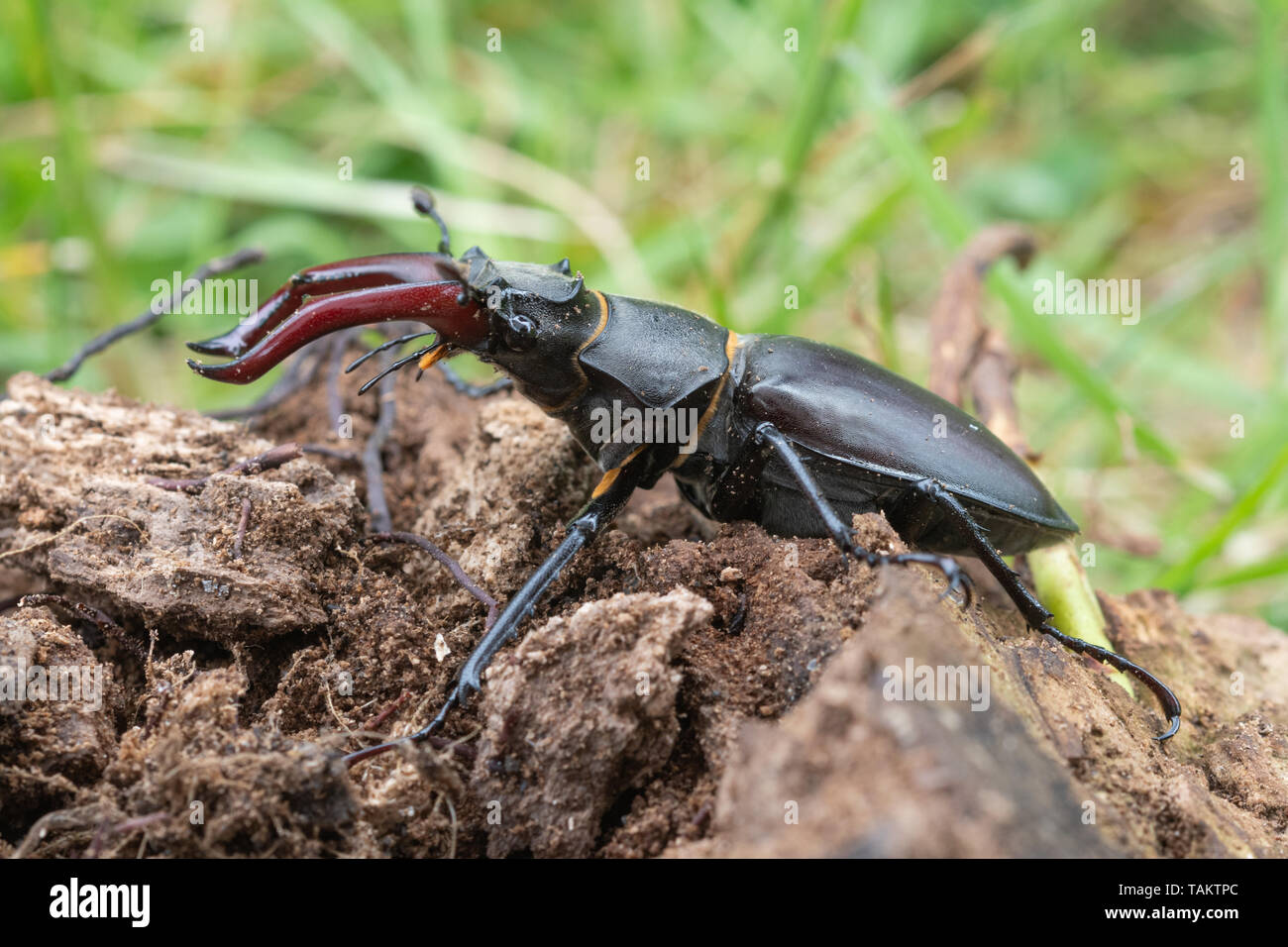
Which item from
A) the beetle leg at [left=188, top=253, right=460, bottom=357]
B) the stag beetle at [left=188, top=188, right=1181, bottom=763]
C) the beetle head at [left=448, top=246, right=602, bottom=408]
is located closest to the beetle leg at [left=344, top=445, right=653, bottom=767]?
the stag beetle at [left=188, top=188, right=1181, bottom=763]

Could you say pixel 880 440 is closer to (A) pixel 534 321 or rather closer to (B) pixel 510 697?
(A) pixel 534 321

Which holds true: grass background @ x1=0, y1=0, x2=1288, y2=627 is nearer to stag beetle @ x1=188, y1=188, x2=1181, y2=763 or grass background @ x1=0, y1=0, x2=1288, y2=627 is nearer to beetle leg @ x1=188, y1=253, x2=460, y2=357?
stag beetle @ x1=188, y1=188, x2=1181, y2=763

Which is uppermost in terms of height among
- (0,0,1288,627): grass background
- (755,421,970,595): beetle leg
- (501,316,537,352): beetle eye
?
(0,0,1288,627): grass background

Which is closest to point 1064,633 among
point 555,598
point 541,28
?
point 555,598

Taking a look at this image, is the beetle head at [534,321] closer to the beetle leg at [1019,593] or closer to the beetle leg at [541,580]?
the beetle leg at [541,580]

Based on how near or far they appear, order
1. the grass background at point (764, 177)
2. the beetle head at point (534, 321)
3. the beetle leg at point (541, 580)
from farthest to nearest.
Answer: the grass background at point (764, 177) → the beetle head at point (534, 321) → the beetle leg at point (541, 580)

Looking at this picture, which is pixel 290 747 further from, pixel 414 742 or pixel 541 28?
pixel 541 28

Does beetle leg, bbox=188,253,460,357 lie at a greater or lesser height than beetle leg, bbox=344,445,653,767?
greater

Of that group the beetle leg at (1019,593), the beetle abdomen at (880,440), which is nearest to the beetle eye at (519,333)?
the beetle abdomen at (880,440)
